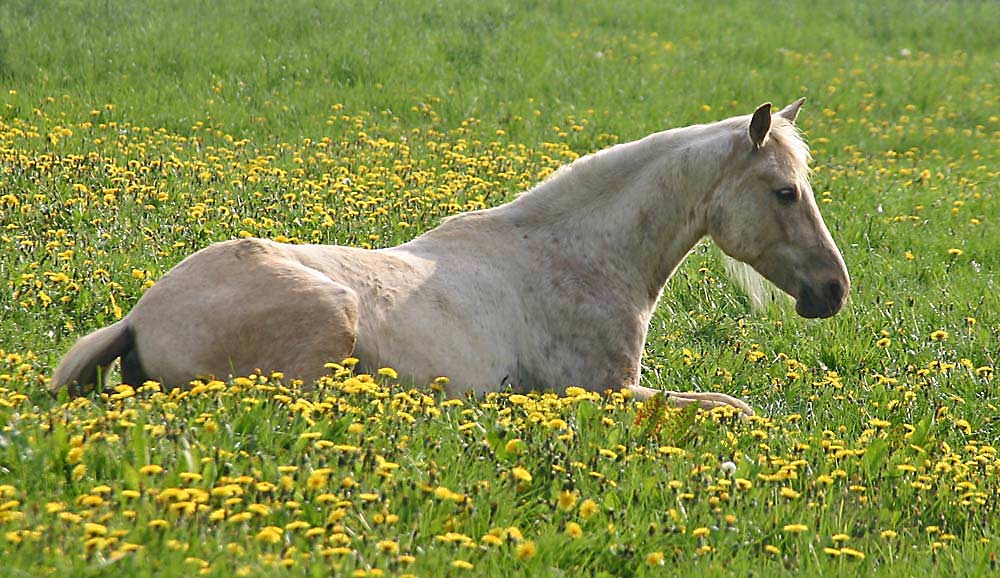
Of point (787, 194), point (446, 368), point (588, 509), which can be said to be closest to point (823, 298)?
point (787, 194)

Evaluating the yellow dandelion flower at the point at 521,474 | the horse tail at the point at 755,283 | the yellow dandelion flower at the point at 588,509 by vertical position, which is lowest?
the horse tail at the point at 755,283

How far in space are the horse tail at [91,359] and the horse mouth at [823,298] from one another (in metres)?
3.82

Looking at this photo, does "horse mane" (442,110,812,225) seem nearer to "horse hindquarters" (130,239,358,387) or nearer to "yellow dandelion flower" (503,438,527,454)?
"horse hindquarters" (130,239,358,387)

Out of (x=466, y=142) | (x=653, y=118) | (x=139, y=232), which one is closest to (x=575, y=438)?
(x=139, y=232)

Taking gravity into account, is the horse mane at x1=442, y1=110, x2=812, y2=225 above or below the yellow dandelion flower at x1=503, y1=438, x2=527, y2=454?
above

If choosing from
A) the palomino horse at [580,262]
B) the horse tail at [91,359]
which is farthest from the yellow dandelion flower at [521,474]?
the horse tail at [91,359]

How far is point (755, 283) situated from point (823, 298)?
2.01ft

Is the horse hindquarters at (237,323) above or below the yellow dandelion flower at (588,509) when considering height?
above

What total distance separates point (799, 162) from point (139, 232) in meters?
4.83

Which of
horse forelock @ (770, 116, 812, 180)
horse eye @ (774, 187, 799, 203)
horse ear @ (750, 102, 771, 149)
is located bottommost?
horse eye @ (774, 187, 799, 203)

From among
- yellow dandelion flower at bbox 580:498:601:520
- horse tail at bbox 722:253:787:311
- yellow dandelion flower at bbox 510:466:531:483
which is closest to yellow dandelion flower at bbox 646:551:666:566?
yellow dandelion flower at bbox 580:498:601:520

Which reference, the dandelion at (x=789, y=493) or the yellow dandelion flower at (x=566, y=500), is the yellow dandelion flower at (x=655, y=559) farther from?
the dandelion at (x=789, y=493)

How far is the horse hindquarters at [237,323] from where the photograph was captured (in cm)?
554

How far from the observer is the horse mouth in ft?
22.8
